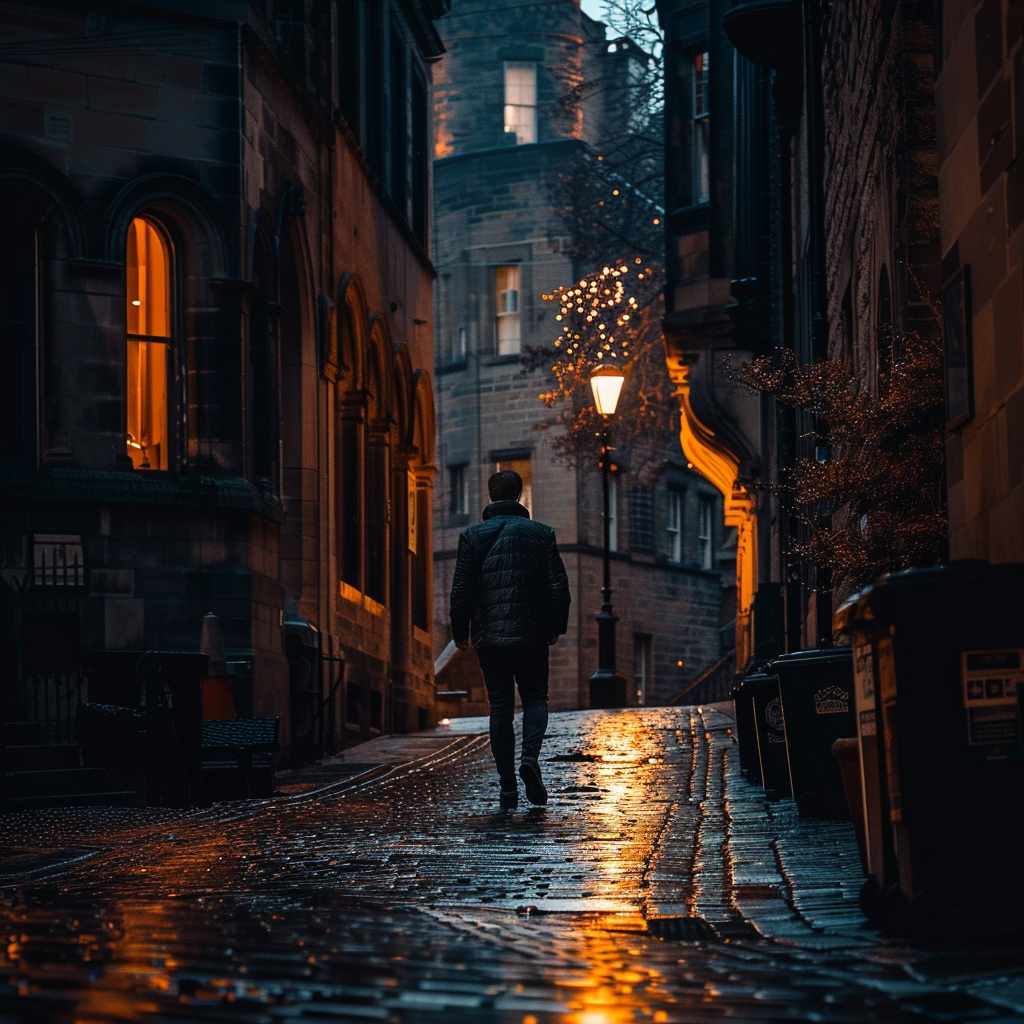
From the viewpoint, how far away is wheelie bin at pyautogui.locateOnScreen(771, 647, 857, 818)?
10.3 meters

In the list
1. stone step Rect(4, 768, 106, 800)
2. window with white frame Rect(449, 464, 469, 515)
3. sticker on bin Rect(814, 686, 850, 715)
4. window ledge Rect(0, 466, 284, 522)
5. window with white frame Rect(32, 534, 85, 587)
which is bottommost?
stone step Rect(4, 768, 106, 800)

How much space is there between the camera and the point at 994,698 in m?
6.27

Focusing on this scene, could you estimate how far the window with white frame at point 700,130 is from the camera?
96.3ft

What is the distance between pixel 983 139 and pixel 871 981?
398 cm

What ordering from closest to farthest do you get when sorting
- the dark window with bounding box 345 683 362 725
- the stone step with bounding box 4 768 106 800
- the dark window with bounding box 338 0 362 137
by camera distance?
the stone step with bounding box 4 768 106 800 → the dark window with bounding box 345 683 362 725 → the dark window with bounding box 338 0 362 137

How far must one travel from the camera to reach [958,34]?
29.1 ft

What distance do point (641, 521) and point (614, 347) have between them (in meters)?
12.0

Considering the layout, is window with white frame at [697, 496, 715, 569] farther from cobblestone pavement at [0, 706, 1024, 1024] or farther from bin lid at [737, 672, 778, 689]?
bin lid at [737, 672, 778, 689]

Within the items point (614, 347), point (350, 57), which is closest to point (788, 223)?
point (350, 57)

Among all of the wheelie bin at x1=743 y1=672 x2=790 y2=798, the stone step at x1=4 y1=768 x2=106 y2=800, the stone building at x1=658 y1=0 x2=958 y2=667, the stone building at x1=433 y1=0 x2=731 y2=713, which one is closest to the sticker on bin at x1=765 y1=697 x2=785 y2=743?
the wheelie bin at x1=743 y1=672 x2=790 y2=798

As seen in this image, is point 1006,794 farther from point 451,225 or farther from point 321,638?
point 451,225

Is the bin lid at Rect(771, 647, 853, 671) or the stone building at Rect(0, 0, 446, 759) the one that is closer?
the bin lid at Rect(771, 647, 853, 671)

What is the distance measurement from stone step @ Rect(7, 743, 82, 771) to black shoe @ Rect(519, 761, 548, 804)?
3968 mm

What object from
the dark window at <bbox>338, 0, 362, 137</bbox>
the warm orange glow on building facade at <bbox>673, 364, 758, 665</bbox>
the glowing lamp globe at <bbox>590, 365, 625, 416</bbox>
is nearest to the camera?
the dark window at <bbox>338, 0, 362, 137</bbox>
